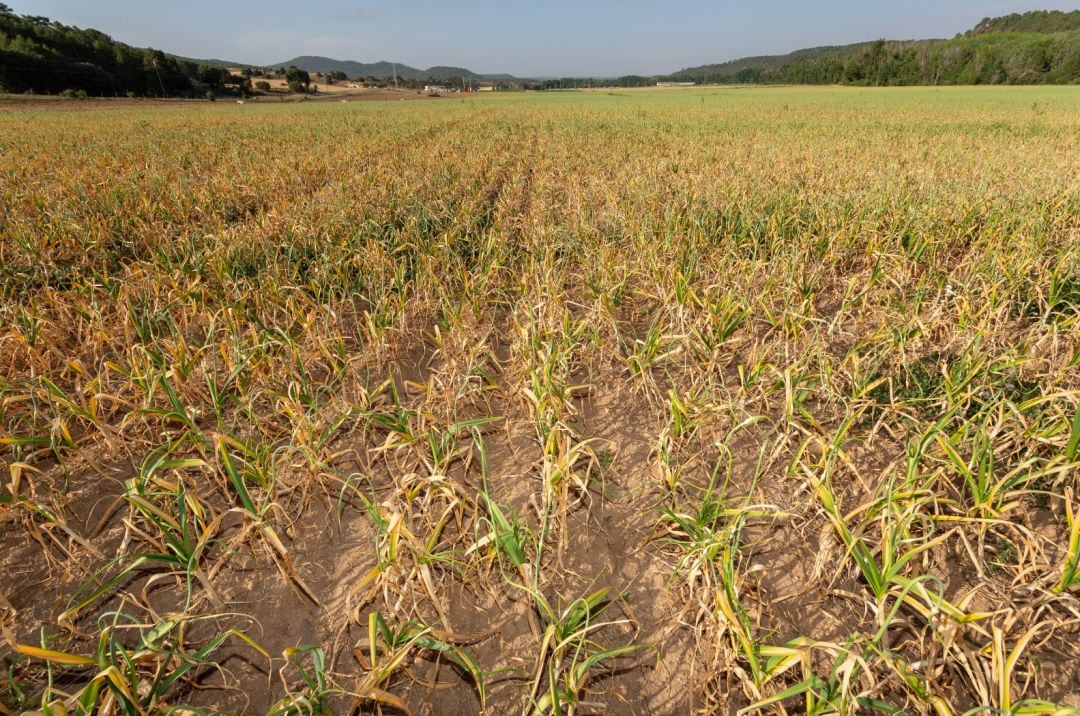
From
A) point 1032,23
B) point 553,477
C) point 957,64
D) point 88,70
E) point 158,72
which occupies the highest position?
point 1032,23

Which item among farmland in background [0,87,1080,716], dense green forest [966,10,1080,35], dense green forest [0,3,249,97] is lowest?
farmland in background [0,87,1080,716]

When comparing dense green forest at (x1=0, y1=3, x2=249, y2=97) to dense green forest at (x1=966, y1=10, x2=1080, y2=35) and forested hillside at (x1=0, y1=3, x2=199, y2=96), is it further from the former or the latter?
dense green forest at (x1=966, y1=10, x2=1080, y2=35)

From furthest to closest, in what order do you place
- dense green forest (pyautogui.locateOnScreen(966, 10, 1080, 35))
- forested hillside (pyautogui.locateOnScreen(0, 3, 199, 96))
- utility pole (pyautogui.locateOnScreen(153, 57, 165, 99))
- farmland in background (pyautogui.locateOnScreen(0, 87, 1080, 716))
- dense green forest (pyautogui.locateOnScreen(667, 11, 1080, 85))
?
dense green forest (pyautogui.locateOnScreen(966, 10, 1080, 35)) < dense green forest (pyautogui.locateOnScreen(667, 11, 1080, 85)) < utility pole (pyautogui.locateOnScreen(153, 57, 165, 99)) < forested hillside (pyautogui.locateOnScreen(0, 3, 199, 96)) < farmland in background (pyautogui.locateOnScreen(0, 87, 1080, 716))

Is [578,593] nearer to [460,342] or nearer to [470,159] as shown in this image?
[460,342]

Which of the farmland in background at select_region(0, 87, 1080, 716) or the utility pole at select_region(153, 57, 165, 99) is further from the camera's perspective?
the utility pole at select_region(153, 57, 165, 99)

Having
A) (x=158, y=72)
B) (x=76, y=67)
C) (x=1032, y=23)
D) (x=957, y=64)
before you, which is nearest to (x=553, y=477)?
(x=76, y=67)

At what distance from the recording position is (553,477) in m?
1.86

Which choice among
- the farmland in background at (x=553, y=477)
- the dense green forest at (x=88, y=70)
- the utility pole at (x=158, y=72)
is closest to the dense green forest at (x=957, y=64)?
the farmland in background at (x=553, y=477)

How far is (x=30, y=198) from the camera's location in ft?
21.4

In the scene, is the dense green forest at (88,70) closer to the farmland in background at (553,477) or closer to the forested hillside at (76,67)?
the forested hillside at (76,67)

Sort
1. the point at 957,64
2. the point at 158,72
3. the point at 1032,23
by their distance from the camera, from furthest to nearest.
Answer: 1. the point at 1032,23
2. the point at 957,64
3. the point at 158,72

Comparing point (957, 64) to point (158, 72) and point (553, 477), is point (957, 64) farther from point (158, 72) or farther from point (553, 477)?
point (158, 72)

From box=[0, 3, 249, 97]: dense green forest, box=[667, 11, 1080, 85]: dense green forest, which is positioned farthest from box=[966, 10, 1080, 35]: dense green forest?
box=[0, 3, 249, 97]: dense green forest

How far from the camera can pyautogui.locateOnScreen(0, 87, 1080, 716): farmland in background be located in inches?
59.2
